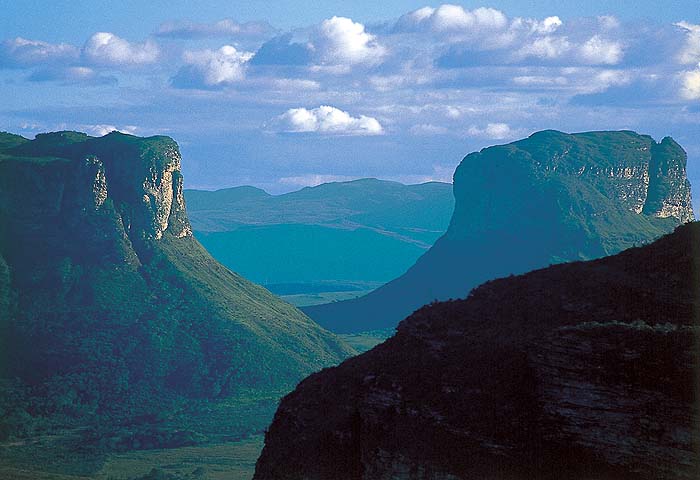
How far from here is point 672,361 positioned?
32031mm

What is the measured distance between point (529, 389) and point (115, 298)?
128m

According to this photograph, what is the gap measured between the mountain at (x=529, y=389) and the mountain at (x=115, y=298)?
101 meters

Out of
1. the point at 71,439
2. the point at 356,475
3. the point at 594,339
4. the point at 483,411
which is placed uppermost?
the point at 594,339

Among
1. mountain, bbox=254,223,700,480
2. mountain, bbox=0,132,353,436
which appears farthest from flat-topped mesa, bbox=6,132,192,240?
mountain, bbox=254,223,700,480

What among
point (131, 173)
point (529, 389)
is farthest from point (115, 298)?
point (529, 389)

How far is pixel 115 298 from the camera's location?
6181 inches

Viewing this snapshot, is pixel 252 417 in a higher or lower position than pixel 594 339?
lower

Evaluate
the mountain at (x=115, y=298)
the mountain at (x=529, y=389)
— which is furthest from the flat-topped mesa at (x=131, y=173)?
the mountain at (x=529, y=389)

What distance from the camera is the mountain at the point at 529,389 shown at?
32188 mm

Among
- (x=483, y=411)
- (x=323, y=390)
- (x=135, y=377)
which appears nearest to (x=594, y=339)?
(x=483, y=411)

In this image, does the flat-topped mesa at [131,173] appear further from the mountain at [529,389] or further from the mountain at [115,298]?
the mountain at [529,389]

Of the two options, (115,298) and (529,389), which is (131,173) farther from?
(529,389)

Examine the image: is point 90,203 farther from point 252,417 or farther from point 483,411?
point 483,411

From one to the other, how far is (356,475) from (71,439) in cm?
9304
